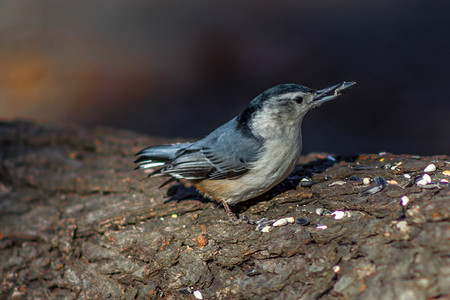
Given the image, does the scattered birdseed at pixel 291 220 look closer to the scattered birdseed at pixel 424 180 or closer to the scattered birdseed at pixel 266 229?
the scattered birdseed at pixel 266 229

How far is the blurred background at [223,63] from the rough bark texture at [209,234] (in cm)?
302

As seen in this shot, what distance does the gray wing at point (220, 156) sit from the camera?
3.29 m

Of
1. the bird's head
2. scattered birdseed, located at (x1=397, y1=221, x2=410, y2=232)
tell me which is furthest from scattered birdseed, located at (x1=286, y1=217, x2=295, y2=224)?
scattered birdseed, located at (x1=397, y1=221, x2=410, y2=232)

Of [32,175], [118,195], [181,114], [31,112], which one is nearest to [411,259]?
[118,195]

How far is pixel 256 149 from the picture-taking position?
325 cm

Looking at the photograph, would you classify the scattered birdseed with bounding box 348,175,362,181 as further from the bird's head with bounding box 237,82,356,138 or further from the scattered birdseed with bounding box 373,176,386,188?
the bird's head with bounding box 237,82,356,138

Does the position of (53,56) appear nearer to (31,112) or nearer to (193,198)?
(31,112)

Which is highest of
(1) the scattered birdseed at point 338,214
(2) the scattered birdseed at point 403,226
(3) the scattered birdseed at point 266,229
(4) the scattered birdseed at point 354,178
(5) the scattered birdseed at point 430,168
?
(5) the scattered birdseed at point 430,168

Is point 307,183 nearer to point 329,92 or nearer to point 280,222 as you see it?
point 280,222

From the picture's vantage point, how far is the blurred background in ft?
23.2

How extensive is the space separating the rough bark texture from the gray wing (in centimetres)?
38

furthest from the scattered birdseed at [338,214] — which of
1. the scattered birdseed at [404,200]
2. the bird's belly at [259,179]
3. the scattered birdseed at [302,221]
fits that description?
the bird's belly at [259,179]

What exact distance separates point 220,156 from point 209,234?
0.67m

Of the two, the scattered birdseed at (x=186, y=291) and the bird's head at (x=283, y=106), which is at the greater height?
the bird's head at (x=283, y=106)
